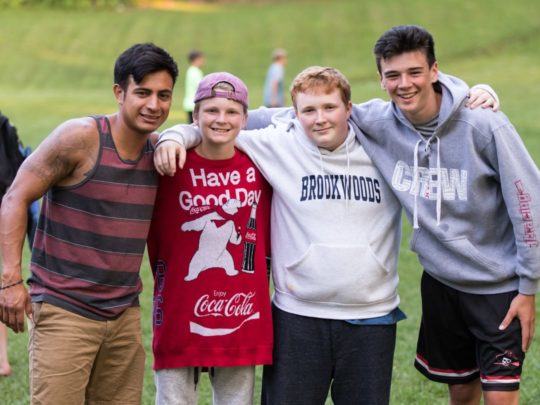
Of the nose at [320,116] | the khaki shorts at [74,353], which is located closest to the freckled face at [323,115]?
the nose at [320,116]

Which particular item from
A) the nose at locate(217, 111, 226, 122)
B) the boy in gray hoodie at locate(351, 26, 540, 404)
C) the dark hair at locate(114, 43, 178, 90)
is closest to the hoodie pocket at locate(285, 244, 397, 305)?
the boy in gray hoodie at locate(351, 26, 540, 404)

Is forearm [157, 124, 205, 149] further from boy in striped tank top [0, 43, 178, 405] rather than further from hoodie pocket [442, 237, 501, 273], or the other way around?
hoodie pocket [442, 237, 501, 273]

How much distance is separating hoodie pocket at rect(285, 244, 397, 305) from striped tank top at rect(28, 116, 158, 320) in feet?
2.45

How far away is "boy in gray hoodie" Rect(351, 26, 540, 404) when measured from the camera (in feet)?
13.0

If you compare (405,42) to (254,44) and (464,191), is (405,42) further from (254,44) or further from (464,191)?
(254,44)

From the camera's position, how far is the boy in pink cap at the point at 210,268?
13.2ft

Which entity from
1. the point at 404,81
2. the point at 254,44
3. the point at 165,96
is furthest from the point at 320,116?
the point at 254,44

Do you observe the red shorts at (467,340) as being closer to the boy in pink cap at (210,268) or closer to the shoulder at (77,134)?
the boy in pink cap at (210,268)

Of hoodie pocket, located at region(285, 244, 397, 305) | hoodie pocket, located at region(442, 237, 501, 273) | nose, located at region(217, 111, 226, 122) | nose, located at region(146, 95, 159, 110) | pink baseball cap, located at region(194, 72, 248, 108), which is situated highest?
pink baseball cap, located at region(194, 72, 248, 108)

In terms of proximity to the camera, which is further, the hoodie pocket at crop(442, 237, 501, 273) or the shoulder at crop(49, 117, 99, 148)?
the hoodie pocket at crop(442, 237, 501, 273)

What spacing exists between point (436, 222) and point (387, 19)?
101 ft

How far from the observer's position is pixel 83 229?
12.5 feet

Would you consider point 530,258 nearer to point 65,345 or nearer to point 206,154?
point 206,154

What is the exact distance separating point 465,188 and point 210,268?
3.91 ft
